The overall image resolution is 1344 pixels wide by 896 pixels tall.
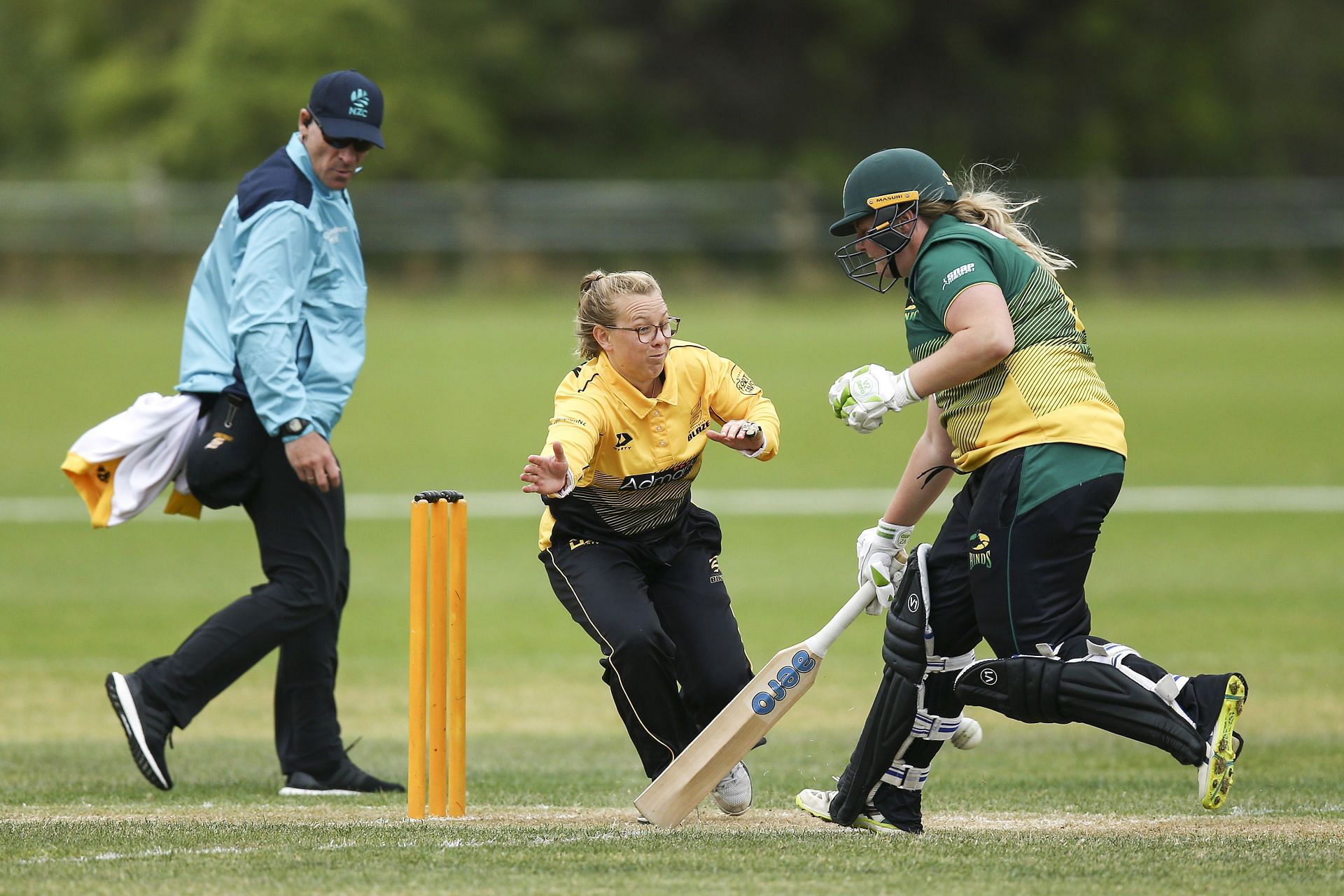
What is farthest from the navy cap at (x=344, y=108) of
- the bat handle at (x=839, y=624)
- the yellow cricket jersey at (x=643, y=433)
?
the bat handle at (x=839, y=624)

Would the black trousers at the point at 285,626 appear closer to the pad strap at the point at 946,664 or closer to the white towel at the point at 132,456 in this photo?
the white towel at the point at 132,456

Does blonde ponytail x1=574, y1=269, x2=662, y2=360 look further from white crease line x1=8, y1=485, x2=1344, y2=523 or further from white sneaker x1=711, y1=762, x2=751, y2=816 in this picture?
white crease line x1=8, y1=485, x2=1344, y2=523

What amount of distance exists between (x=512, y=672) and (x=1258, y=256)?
25.4 meters

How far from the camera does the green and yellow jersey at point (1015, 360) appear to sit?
14.9 ft

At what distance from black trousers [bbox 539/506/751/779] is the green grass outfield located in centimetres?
33

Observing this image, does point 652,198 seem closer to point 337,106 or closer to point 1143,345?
point 1143,345

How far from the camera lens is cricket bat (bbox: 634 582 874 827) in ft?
15.9

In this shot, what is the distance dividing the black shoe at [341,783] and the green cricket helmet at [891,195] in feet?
8.27

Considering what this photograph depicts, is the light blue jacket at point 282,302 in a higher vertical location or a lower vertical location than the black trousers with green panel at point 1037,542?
higher

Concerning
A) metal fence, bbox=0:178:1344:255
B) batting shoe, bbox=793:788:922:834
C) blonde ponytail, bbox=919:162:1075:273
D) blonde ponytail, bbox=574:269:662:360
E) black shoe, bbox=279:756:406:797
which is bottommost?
black shoe, bbox=279:756:406:797

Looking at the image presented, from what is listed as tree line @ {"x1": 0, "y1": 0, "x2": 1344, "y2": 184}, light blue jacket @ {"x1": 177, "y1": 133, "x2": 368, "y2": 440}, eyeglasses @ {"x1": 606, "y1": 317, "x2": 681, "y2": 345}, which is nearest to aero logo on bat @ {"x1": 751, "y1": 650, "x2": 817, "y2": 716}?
eyeglasses @ {"x1": 606, "y1": 317, "x2": 681, "y2": 345}

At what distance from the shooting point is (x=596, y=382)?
5020mm

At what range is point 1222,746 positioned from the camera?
168 inches

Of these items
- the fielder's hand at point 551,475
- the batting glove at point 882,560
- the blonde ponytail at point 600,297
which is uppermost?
the blonde ponytail at point 600,297
